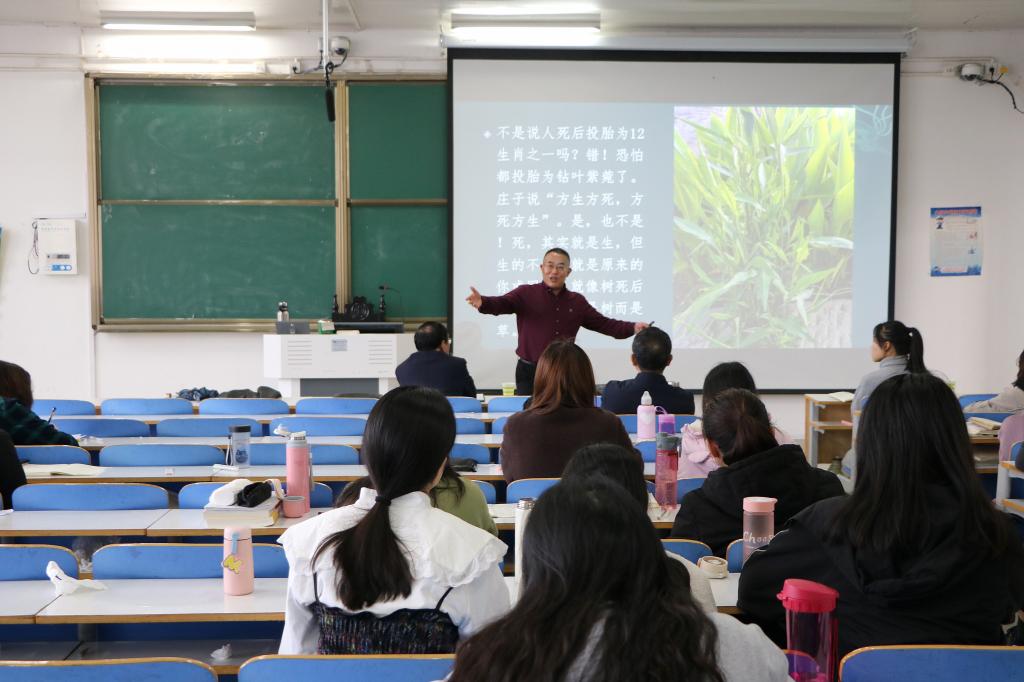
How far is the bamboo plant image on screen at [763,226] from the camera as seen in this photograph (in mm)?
7605

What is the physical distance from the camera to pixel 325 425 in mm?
4758

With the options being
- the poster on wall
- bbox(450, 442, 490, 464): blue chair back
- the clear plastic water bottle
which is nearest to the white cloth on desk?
the clear plastic water bottle

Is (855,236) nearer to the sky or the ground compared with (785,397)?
nearer to the sky

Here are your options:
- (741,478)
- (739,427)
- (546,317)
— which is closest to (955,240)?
(546,317)

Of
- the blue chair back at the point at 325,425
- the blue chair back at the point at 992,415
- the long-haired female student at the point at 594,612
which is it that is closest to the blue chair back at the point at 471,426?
the blue chair back at the point at 325,425

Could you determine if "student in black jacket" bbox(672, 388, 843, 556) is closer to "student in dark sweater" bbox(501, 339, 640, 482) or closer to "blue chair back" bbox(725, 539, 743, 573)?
"blue chair back" bbox(725, 539, 743, 573)

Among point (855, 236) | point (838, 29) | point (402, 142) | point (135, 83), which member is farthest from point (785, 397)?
point (135, 83)

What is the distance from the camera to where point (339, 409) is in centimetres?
538

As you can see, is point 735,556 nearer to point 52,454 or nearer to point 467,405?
point 52,454

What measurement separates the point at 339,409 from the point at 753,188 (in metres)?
4.17

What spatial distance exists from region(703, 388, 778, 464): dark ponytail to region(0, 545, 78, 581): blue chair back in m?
1.84

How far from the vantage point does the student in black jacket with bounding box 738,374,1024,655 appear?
1.75m

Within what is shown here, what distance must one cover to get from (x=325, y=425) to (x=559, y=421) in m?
1.82

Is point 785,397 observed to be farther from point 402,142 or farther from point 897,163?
point 402,142
